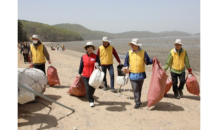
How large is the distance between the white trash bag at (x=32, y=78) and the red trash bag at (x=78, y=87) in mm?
915

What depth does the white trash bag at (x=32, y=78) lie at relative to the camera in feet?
16.6

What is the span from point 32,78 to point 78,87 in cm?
141

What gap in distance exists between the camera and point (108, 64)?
715cm

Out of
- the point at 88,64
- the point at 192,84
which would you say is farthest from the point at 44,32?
the point at 192,84

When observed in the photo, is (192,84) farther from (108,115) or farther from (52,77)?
(52,77)

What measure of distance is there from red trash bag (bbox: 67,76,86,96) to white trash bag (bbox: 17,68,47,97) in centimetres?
91

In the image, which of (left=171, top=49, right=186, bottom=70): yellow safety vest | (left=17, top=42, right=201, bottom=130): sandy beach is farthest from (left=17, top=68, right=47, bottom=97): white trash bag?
(left=171, top=49, right=186, bottom=70): yellow safety vest

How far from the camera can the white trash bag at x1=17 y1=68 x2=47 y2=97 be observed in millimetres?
5068

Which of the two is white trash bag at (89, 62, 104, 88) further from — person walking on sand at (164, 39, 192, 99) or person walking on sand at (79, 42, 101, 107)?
person walking on sand at (164, 39, 192, 99)

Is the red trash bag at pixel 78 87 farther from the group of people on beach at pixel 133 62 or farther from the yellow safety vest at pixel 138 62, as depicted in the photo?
the yellow safety vest at pixel 138 62

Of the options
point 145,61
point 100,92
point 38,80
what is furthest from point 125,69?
point 38,80

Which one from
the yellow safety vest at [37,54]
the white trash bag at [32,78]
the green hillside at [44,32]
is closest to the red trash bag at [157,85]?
the white trash bag at [32,78]

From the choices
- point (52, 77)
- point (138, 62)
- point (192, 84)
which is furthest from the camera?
point (52, 77)

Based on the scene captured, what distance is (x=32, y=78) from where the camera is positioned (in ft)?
17.7
